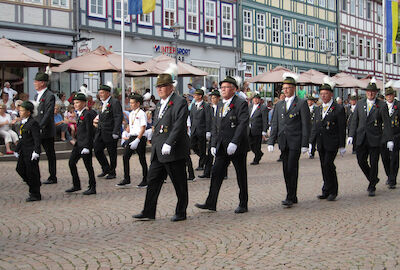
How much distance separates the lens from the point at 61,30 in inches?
957

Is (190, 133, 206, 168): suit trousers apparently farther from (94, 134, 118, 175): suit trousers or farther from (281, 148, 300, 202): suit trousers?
(281, 148, 300, 202): suit trousers

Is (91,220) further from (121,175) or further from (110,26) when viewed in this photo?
(110,26)

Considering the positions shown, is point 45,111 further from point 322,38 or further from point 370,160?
point 322,38

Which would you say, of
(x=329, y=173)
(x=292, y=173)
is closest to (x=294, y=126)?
(x=292, y=173)

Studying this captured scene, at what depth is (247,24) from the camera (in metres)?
36.5

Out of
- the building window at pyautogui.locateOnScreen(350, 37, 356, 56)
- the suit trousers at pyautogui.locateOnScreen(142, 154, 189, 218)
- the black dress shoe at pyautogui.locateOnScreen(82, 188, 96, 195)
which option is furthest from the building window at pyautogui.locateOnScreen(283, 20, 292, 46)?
the suit trousers at pyautogui.locateOnScreen(142, 154, 189, 218)

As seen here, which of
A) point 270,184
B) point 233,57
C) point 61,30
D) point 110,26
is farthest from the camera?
point 233,57

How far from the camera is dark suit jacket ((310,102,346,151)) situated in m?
9.27

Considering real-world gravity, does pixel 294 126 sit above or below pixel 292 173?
above

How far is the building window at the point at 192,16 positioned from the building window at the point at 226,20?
2573 millimetres

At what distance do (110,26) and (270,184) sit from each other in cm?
1782

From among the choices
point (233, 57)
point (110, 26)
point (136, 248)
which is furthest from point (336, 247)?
point (233, 57)

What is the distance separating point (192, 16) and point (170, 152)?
2567cm

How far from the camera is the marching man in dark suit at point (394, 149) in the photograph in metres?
10.8
